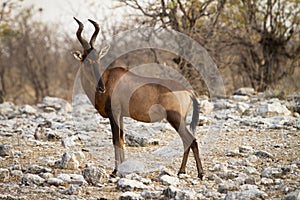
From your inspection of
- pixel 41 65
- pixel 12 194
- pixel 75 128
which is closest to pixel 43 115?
pixel 75 128

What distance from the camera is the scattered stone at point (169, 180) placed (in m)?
6.61

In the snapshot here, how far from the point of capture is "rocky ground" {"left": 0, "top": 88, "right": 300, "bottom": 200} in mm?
6211

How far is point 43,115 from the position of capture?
14414mm

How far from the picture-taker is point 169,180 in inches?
262

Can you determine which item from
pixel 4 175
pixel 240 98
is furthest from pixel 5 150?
pixel 240 98

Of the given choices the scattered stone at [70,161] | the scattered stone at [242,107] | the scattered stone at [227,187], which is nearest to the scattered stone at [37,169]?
the scattered stone at [70,161]

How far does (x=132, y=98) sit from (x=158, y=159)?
113cm

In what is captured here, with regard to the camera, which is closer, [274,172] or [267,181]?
[267,181]

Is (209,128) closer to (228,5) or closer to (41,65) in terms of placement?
(228,5)

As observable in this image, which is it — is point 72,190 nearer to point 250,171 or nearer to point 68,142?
point 250,171

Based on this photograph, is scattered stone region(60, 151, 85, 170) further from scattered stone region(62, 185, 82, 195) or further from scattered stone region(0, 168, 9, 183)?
scattered stone region(62, 185, 82, 195)

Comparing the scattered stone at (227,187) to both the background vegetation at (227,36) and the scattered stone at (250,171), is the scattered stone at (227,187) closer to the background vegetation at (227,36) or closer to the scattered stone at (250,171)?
the scattered stone at (250,171)

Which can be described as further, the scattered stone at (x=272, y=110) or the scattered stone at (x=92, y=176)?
the scattered stone at (x=272, y=110)

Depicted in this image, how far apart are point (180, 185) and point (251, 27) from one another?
12.9 metres
